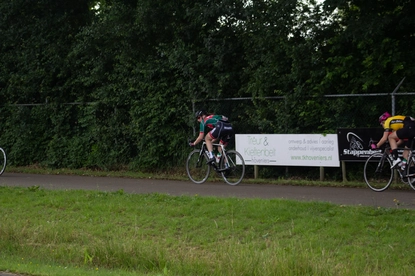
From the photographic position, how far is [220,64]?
60.0ft

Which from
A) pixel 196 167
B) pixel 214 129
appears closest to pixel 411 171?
pixel 214 129

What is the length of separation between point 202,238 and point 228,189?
4656 mm

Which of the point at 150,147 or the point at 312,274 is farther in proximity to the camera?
the point at 150,147

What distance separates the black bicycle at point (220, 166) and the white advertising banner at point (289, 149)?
42.9 inches

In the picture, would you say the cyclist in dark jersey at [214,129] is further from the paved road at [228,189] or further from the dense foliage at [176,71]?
the dense foliage at [176,71]

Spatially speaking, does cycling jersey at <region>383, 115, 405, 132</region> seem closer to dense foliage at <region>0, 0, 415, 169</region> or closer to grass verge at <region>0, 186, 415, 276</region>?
dense foliage at <region>0, 0, 415, 169</region>

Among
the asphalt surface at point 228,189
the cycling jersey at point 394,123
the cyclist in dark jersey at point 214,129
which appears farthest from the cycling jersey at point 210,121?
the cycling jersey at point 394,123

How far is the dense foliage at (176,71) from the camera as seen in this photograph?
16.2 metres

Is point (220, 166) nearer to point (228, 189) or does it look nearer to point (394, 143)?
point (228, 189)

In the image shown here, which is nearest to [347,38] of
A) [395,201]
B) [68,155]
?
[395,201]

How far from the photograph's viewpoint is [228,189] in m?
14.6

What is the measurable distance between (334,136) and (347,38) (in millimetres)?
2368

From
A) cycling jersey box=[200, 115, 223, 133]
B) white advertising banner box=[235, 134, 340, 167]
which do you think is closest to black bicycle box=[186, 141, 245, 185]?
cycling jersey box=[200, 115, 223, 133]

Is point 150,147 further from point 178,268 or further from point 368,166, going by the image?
point 178,268
